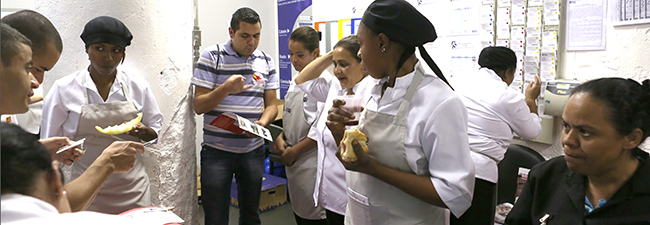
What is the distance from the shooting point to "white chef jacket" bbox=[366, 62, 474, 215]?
4.64 ft

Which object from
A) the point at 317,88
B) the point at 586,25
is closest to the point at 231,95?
the point at 317,88

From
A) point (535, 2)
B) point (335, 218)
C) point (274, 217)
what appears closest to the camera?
point (335, 218)

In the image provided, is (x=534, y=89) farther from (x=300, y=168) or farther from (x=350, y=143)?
(x=350, y=143)

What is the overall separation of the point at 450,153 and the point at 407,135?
0.51 ft

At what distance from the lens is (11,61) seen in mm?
1268

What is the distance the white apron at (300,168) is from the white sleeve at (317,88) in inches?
1.9

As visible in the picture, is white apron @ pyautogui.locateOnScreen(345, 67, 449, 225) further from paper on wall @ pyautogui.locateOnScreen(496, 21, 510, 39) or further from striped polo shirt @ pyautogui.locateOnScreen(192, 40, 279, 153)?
paper on wall @ pyautogui.locateOnScreen(496, 21, 510, 39)

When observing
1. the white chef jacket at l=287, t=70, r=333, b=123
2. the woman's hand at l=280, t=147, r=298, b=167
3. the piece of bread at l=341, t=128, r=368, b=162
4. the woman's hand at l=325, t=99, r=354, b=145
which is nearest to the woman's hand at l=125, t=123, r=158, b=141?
the woman's hand at l=280, t=147, r=298, b=167

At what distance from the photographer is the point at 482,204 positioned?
2.81 metres

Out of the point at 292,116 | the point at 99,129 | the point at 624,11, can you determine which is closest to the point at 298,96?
the point at 292,116

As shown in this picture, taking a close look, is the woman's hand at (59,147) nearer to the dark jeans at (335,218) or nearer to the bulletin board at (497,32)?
the dark jeans at (335,218)

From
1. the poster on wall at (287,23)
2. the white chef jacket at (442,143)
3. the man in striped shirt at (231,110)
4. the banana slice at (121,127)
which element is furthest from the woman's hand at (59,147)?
the poster on wall at (287,23)

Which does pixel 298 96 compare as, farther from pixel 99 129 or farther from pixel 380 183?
pixel 380 183

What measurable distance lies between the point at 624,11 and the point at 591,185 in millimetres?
2044
